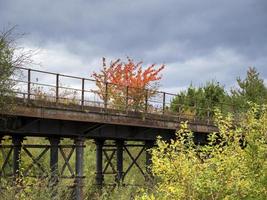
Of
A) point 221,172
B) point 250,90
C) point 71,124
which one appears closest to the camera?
point 221,172

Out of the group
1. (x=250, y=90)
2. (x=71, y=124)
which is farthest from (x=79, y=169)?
(x=250, y=90)

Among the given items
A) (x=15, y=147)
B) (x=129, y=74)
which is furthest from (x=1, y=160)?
(x=129, y=74)

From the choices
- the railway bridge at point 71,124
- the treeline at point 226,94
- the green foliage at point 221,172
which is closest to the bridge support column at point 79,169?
the railway bridge at point 71,124

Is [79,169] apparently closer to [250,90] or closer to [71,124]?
[71,124]

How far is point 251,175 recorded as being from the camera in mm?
10180

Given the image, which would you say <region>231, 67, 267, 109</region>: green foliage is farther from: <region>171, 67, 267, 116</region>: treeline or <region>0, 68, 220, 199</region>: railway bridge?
<region>0, 68, 220, 199</region>: railway bridge

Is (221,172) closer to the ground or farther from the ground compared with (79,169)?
farther from the ground

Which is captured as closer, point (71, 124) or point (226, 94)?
point (71, 124)

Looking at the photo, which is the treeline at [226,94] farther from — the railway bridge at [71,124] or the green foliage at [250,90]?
the railway bridge at [71,124]

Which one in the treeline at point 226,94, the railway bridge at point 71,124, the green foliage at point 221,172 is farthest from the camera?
the treeline at point 226,94

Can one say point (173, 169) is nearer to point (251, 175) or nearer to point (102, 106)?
point (251, 175)

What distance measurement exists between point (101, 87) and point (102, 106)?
22.2 metres

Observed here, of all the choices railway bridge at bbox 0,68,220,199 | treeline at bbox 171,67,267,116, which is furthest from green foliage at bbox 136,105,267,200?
treeline at bbox 171,67,267,116

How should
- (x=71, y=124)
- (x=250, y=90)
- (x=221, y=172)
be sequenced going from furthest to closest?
(x=250, y=90) → (x=71, y=124) → (x=221, y=172)
